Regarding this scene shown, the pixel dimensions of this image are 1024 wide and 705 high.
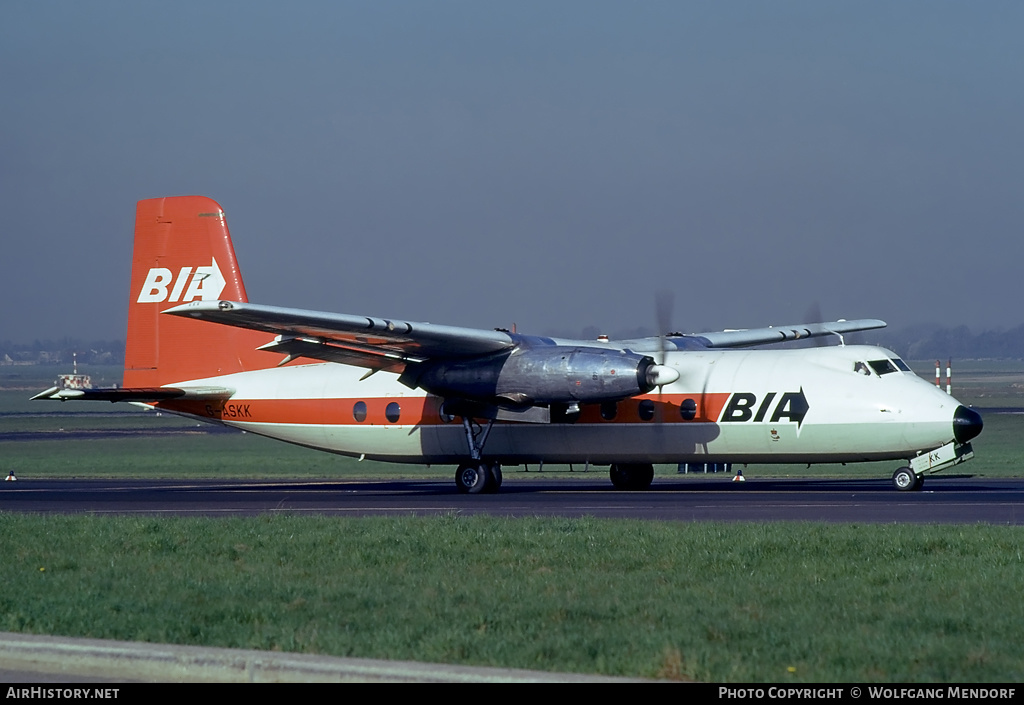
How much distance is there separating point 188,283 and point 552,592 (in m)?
20.3

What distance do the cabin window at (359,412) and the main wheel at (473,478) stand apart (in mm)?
2940

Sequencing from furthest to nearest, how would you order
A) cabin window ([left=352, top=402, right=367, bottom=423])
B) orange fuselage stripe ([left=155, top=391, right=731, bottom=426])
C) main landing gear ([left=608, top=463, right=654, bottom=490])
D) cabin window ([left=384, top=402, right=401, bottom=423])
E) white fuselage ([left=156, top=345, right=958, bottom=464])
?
cabin window ([left=352, top=402, right=367, bottom=423])
cabin window ([left=384, top=402, right=401, bottom=423])
main landing gear ([left=608, top=463, right=654, bottom=490])
orange fuselage stripe ([left=155, top=391, right=731, bottom=426])
white fuselage ([left=156, top=345, right=958, bottom=464])

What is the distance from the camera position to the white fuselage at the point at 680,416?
24547mm

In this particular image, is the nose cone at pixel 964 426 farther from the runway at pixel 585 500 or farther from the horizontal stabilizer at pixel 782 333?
the horizontal stabilizer at pixel 782 333

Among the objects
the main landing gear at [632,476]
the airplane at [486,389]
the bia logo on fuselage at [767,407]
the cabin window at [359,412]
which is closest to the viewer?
the airplane at [486,389]

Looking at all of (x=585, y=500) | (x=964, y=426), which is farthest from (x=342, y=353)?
(x=964, y=426)

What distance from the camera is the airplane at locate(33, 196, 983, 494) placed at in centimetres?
2436

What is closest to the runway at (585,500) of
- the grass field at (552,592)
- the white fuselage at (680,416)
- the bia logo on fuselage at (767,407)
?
the white fuselage at (680,416)

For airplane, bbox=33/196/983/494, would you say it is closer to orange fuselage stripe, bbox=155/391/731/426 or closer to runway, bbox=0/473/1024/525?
orange fuselage stripe, bbox=155/391/731/426

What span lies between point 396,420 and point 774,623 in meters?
19.2

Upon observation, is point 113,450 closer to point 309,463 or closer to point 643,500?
point 309,463

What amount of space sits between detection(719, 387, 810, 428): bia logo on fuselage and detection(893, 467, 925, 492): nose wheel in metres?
2.28

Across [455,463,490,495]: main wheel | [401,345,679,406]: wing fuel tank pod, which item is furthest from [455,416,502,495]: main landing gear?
[401,345,679,406]: wing fuel tank pod
